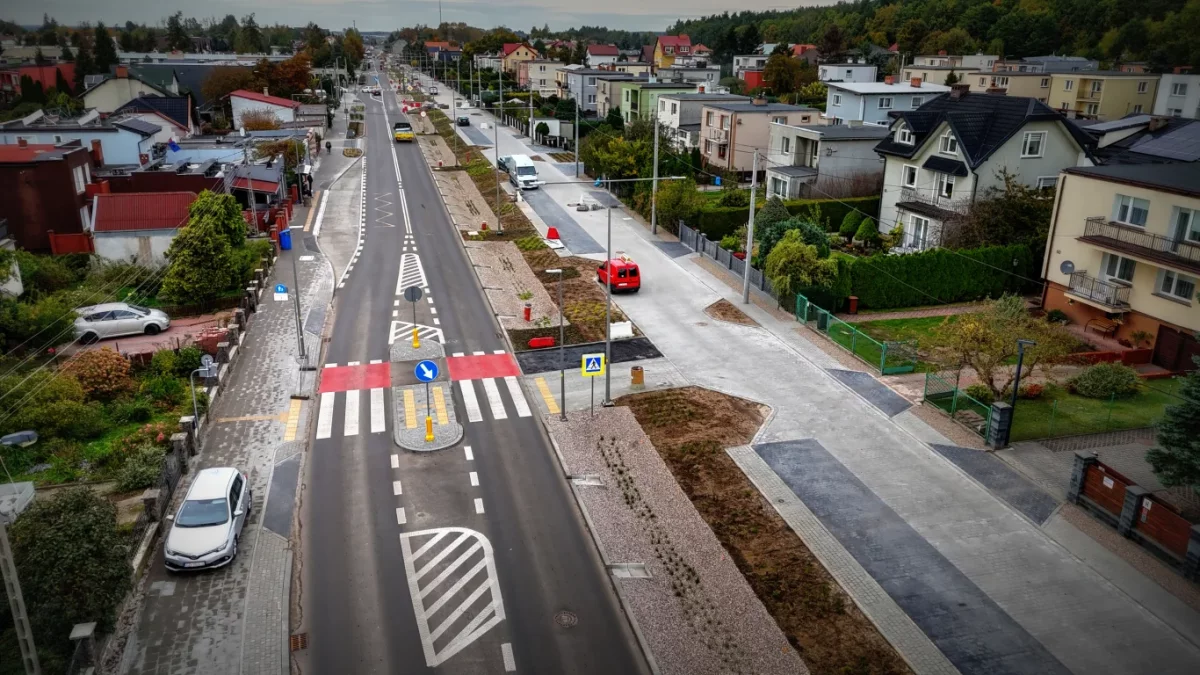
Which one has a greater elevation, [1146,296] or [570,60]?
[570,60]

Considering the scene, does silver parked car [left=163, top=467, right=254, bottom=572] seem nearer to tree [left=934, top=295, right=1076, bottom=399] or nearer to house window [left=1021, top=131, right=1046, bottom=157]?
tree [left=934, top=295, right=1076, bottom=399]

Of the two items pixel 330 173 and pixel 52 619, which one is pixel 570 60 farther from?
pixel 52 619

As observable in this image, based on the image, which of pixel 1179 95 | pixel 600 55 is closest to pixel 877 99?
pixel 1179 95

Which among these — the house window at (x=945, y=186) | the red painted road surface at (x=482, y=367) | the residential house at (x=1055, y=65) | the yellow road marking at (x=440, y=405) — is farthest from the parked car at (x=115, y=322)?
the residential house at (x=1055, y=65)

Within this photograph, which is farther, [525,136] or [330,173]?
[525,136]

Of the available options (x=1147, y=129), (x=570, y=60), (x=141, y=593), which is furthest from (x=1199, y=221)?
(x=570, y=60)
